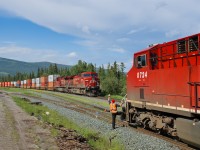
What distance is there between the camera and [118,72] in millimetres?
67438

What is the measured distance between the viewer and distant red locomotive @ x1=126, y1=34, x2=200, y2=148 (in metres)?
10.4

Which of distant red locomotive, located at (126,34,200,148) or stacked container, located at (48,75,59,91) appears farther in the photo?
stacked container, located at (48,75,59,91)

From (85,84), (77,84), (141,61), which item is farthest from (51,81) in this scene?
(141,61)

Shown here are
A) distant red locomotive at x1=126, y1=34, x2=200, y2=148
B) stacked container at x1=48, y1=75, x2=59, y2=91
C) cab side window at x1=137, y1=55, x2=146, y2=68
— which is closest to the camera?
distant red locomotive at x1=126, y1=34, x2=200, y2=148

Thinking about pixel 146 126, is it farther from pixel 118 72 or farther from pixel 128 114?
pixel 118 72

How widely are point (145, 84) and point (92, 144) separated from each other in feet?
14.4

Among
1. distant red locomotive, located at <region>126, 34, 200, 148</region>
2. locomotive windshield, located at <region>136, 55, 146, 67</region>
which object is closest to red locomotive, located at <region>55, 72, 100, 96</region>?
distant red locomotive, located at <region>126, 34, 200, 148</region>

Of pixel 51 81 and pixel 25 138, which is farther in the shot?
pixel 51 81

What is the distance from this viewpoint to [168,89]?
1196 cm

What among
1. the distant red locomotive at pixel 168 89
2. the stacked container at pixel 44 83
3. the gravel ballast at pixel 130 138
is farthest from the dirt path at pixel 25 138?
the stacked container at pixel 44 83

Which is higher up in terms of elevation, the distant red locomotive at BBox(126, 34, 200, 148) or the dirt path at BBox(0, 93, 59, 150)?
the distant red locomotive at BBox(126, 34, 200, 148)

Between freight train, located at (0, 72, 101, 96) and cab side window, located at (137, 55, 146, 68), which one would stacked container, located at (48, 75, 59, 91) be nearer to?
freight train, located at (0, 72, 101, 96)

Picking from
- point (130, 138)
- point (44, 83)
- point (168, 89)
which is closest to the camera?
point (168, 89)

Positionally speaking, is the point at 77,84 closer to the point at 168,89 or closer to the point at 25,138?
the point at 168,89
